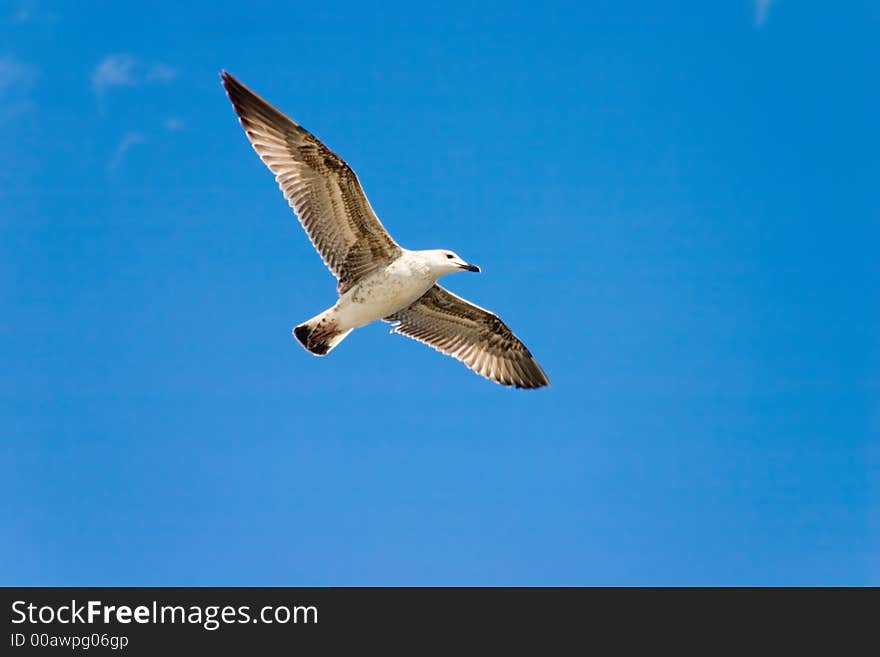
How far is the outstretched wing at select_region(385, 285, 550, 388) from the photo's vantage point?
42.3 feet

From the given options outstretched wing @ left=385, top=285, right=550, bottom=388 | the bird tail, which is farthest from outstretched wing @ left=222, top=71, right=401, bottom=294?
outstretched wing @ left=385, top=285, right=550, bottom=388

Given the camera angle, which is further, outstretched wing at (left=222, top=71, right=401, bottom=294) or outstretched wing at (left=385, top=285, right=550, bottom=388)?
outstretched wing at (left=385, top=285, right=550, bottom=388)

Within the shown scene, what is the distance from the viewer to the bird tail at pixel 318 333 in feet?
38.1

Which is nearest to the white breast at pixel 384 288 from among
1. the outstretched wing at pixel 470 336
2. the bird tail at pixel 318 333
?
the bird tail at pixel 318 333

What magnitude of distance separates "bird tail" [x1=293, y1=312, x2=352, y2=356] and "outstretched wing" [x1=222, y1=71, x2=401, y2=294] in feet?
1.34

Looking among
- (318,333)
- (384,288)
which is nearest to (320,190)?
(384,288)

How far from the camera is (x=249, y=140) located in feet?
37.5

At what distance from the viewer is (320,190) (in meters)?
11.3

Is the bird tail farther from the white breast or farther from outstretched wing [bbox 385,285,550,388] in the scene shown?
→ outstretched wing [bbox 385,285,550,388]

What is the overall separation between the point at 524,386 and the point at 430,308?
179 centimetres

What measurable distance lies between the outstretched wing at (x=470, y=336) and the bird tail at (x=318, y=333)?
130 cm
